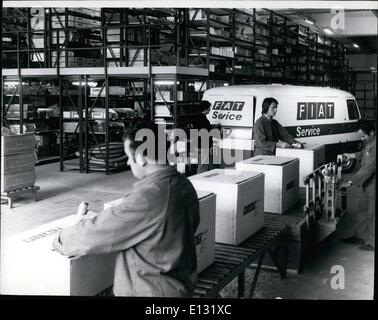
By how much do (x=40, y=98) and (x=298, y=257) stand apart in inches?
371

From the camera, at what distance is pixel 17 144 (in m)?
7.24

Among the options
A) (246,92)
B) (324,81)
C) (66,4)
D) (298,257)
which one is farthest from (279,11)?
(66,4)

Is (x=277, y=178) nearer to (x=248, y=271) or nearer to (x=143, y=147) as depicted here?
(x=248, y=271)

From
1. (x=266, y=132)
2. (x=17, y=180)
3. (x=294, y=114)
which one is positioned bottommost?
(x=17, y=180)

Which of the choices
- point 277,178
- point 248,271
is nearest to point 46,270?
point 277,178

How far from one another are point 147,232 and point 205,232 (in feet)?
3.32

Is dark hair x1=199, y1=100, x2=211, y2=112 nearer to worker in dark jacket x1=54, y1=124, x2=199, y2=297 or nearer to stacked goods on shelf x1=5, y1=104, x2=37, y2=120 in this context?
stacked goods on shelf x1=5, y1=104, x2=37, y2=120

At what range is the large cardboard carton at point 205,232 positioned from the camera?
3115 millimetres

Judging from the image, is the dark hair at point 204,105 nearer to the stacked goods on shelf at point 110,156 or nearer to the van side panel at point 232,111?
the van side panel at point 232,111

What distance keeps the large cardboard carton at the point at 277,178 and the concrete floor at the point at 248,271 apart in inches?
27.8

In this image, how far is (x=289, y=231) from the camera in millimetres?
4484

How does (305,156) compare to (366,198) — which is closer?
(305,156)
